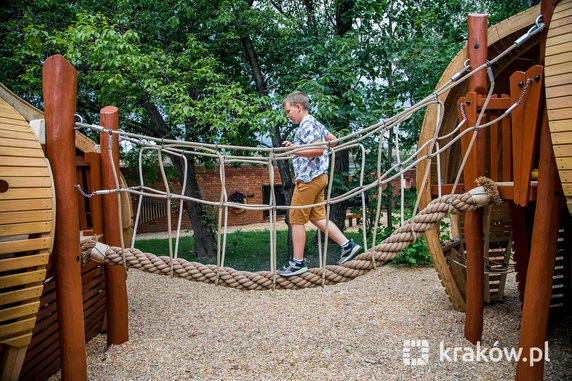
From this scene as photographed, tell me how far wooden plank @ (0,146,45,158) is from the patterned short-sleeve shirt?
1.59m

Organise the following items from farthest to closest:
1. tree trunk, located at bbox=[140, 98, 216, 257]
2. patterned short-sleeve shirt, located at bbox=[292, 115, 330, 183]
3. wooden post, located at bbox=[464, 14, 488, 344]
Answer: tree trunk, located at bbox=[140, 98, 216, 257], patterned short-sleeve shirt, located at bbox=[292, 115, 330, 183], wooden post, located at bbox=[464, 14, 488, 344]

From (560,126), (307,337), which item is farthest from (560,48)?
(307,337)

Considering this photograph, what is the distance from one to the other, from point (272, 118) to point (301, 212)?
8.98ft

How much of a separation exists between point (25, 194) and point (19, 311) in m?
0.56

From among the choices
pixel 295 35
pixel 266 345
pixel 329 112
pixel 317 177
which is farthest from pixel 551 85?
pixel 295 35

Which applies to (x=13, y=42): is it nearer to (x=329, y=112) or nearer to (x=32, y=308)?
(x=329, y=112)

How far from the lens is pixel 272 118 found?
5738 mm

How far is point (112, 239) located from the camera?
3.37 meters

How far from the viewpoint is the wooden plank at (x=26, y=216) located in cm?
214

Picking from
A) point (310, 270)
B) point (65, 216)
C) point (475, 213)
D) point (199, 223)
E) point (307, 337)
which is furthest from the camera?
point (199, 223)

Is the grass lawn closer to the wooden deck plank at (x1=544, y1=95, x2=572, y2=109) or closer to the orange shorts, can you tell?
the orange shorts

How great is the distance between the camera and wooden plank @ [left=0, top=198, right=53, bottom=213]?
2.15m

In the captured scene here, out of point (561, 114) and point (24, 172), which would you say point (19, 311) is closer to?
point (24, 172)

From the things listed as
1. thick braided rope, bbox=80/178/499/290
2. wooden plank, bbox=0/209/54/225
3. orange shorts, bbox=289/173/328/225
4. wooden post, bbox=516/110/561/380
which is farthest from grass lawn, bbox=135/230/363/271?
wooden plank, bbox=0/209/54/225
